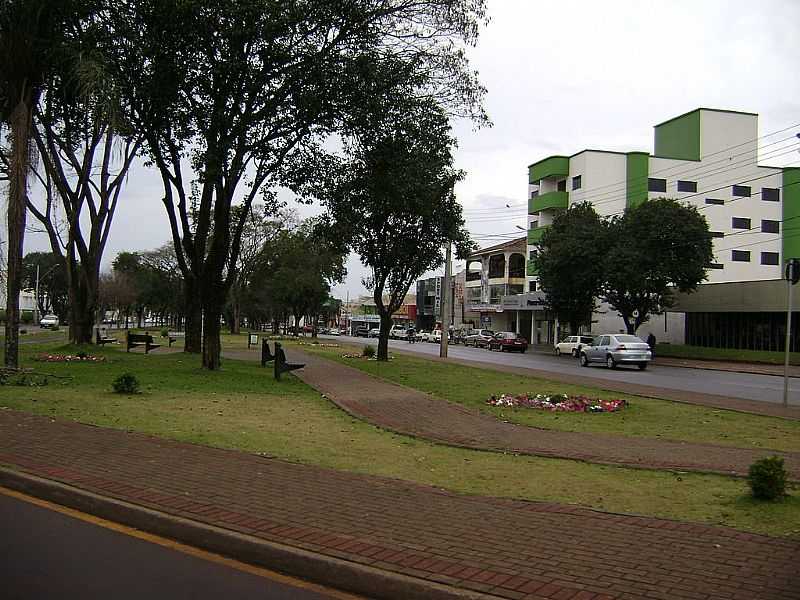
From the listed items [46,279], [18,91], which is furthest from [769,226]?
[46,279]

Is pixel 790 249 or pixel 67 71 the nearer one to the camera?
pixel 67 71

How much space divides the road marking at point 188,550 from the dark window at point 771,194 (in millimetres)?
65873

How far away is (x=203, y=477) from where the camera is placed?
751cm

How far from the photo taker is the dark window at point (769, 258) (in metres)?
62.5

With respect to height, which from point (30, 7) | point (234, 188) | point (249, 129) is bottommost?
point (234, 188)

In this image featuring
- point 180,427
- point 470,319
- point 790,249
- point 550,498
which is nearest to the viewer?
point 550,498

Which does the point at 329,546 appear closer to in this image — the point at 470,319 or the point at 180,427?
the point at 180,427

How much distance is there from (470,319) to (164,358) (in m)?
73.6

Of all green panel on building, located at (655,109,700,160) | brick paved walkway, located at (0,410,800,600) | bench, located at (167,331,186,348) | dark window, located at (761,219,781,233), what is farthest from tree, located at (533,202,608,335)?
brick paved walkway, located at (0,410,800,600)

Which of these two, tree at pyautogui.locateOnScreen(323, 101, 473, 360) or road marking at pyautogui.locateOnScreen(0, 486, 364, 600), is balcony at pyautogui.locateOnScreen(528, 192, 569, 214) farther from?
road marking at pyautogui.locateOnScreen(0, 486, 364, 600)

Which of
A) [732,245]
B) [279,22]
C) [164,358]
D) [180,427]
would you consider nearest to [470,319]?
[732,245]

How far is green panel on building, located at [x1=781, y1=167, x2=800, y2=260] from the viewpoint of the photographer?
6178 centimetres

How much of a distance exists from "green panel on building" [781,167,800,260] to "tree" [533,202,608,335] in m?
20.6

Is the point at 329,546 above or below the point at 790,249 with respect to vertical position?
below
